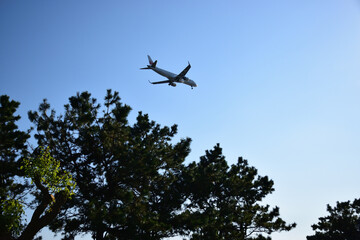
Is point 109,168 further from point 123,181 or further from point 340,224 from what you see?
point 340,224

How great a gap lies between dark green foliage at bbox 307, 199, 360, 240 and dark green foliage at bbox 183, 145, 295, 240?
794 centimetres

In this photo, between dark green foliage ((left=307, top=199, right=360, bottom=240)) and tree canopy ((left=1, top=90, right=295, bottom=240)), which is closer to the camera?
tree canopy ((left=1, top=90, right=295, bottom=240))

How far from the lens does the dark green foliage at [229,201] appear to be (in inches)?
763

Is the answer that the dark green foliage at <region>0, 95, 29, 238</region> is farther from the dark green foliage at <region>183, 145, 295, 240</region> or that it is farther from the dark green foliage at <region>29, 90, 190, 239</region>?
the dark green foliage at <region>183, 145, 295, 240</region>

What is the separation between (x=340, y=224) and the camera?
27.3 meters

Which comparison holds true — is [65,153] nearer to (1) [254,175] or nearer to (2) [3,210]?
(2) [3,210]

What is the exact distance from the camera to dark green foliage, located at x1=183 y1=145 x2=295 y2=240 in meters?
19.4

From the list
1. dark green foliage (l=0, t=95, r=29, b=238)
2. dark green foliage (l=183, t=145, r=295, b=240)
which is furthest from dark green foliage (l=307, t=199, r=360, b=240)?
dark green foliage (l=0, t=95, r=29, b=238)

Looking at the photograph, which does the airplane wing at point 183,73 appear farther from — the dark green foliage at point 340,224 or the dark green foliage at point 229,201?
the dark green foliage at point 340,224

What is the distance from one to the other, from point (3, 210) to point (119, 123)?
9274mm

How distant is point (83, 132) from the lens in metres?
16.8

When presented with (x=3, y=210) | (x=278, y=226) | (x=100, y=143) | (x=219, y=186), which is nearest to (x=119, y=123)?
(x=100, y=143)

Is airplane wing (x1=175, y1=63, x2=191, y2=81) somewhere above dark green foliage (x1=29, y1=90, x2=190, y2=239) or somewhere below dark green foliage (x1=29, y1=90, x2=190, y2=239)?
above

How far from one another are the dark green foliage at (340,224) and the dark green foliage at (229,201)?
7.94 m
